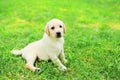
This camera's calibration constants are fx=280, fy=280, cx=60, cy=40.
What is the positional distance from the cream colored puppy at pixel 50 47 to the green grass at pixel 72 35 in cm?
12

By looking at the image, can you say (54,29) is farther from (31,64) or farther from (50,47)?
(31,64)

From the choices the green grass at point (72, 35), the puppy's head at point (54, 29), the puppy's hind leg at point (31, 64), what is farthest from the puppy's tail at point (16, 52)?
the puppy's head at point (54, 29)

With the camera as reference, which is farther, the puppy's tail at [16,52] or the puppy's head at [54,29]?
the puppy's tail at [16,52]

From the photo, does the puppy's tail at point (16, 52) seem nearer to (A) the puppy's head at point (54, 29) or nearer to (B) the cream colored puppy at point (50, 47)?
(B) the cream colored puppy at point (50, 47)

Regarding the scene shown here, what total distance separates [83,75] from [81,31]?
267 centimetres

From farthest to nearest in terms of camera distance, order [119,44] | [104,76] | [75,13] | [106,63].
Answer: [75,13] < [119,44] < [106,63] < [104,76]

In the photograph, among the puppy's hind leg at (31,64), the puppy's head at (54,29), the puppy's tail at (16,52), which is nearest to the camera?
the puppy's head at (54,29)

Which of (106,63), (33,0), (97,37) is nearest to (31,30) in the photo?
(97,37)

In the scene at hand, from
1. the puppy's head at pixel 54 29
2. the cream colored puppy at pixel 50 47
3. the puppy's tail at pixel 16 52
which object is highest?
the puppy's head at pixel 54 29

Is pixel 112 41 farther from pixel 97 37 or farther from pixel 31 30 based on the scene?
pixel 31 30

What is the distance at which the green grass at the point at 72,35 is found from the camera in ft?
15.4

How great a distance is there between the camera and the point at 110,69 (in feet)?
15.5

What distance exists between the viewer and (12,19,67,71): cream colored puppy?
4551mm

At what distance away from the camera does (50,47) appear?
4.70m
